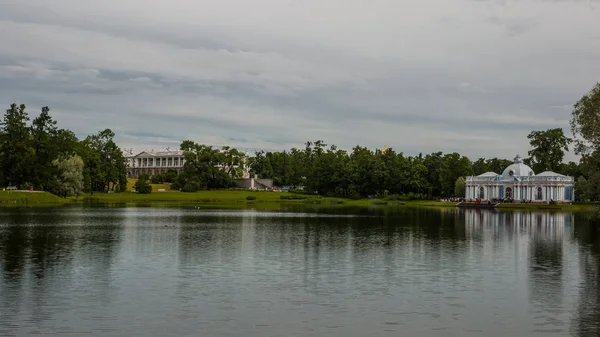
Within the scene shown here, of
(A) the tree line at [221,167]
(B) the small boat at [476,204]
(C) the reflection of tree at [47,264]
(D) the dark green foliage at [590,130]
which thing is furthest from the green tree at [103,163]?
(D) the dark green foliage at [590,130]

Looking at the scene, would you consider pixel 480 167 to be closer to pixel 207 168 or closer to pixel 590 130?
pixel 207 168

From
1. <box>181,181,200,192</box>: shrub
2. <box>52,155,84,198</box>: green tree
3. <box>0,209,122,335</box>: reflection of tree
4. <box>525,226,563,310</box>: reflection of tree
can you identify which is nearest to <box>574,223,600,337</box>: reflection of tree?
<box>525,226,563,310</box>: reflection of tree

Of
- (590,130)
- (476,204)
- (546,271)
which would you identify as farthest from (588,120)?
(476,204)

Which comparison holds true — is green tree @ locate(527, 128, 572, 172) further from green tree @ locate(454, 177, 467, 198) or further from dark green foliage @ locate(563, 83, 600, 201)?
dark green foliage @ locate(563, 83, 600, 201)

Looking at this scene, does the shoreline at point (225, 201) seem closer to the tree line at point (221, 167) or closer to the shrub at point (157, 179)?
the tree line at point (221, 167)

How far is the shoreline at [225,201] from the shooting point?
107 m

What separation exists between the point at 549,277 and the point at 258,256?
14554 millimetres

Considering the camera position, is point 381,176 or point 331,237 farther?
point 381,176

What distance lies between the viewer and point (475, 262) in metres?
34.2

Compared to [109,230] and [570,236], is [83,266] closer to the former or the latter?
[109,230]

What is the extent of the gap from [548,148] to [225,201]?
78.5 m

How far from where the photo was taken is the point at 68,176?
116250 millimetres

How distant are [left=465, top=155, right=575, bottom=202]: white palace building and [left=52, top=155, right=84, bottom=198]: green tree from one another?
8189 centimetres

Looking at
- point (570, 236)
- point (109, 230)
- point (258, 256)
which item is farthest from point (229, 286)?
point (570, 236)
